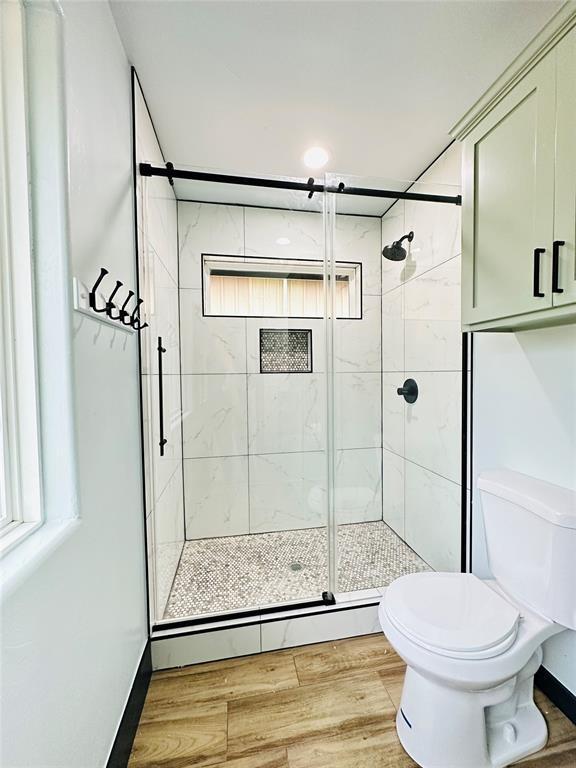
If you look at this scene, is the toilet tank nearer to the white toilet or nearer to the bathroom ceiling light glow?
the white toilet

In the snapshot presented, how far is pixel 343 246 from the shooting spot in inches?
88.9

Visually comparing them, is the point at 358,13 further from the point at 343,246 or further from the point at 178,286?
the point at 178,286

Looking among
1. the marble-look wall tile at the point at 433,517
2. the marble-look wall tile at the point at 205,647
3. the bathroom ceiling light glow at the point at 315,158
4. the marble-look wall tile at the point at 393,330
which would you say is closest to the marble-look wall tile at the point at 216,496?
the marble-look wall tile at the point at 205,647

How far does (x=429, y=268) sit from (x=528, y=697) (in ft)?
6.45

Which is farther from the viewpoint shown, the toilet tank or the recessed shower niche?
the recessed shower niche

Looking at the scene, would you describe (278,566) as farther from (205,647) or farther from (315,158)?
(315,158)

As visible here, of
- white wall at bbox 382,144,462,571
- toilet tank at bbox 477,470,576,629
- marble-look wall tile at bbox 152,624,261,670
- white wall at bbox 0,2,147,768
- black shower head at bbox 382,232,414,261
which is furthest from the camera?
black shower head at bbox 382,232,414,261

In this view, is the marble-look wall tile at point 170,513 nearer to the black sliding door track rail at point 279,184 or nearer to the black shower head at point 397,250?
the black sliding door track rail at point 279,184

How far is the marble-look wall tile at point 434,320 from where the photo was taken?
5.88ft

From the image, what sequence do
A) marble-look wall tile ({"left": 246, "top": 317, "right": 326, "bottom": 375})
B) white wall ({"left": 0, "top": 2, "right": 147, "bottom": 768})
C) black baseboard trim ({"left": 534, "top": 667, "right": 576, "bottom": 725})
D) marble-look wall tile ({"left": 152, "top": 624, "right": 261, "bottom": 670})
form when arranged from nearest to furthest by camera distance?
white wall ({"left": 0, "top": 2, "right": 147, "bottom": 768})
black baseboard trim ({"left": 534, "top": 667, "right": 576, "bottom": 725})
marble-look wall tile ({"left": 152, "top": 624, "right": 261, "bottom": 670})
marble-look wall tile ({"left": 246, "top": 317, "right": 326, "bottom": 375})

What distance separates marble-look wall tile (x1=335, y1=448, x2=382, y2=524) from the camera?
7.32 ft

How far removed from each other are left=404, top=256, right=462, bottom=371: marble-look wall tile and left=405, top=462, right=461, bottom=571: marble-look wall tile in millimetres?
670

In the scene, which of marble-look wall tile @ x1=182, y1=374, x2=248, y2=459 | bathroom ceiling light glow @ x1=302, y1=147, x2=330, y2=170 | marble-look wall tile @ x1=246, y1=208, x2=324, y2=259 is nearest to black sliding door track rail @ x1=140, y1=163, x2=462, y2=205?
bathroom ceiling light glow @ x1=302, y1=147, x2=330, y2=170

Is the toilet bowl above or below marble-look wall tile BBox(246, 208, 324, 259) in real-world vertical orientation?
below
